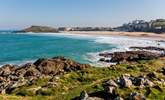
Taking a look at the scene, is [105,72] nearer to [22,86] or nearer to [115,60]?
[22,86]

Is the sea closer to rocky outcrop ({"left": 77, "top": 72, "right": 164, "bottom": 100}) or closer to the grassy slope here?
the grassy slope

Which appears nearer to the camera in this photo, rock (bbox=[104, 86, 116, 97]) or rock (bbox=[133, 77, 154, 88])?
A: rock (bbox=[104, 86, 116, 97])

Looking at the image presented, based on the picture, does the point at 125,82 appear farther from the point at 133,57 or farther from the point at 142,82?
the point at 133,57

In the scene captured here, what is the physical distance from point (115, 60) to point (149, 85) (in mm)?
46704

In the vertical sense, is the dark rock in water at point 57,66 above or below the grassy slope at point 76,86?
→ below

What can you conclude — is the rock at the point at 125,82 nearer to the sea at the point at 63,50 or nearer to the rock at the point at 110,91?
the rock at the point at 110,91

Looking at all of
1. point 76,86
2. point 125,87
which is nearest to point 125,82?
point 125,87

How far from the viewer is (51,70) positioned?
56.1 metres

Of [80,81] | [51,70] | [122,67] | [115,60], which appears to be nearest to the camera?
[80,81]

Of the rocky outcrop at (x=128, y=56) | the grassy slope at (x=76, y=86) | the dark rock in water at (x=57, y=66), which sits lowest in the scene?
the rocky outcrop at (x=128, y=56)

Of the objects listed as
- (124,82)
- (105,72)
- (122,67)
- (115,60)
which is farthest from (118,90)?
(115,60)

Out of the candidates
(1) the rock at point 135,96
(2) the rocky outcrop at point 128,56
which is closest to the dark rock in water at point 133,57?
(2) the rocky outcrop at point 128,56

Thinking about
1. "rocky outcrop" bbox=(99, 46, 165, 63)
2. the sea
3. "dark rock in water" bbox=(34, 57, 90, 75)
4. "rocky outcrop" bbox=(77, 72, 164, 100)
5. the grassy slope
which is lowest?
the sea

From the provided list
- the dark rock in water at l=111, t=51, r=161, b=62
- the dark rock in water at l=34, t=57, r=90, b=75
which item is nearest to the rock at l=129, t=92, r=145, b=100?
the dark rock in water at l=34, t=57, r=90, b=75
